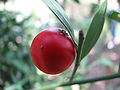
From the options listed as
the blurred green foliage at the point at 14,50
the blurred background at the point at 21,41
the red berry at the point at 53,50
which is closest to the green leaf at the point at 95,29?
the red berry at the point at 53,50

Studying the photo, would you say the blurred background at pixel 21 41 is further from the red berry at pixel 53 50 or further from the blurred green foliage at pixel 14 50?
the red berry at pixel 53 50

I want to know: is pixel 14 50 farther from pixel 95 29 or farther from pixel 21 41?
pixel 95 29

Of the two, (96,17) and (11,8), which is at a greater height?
(11,8)

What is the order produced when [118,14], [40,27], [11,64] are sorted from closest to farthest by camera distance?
1. [118,14]
2. [11,64]
3. [40,27]

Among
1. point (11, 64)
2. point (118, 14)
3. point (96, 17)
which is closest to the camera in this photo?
point (96, 17)

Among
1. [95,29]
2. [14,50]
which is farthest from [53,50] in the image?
[14,50]

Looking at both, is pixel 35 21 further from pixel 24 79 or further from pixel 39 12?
pixel 24 79

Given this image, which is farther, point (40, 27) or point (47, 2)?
point (40, 27)

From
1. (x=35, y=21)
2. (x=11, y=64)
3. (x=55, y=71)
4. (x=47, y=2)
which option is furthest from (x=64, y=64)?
(x=35, y=21)
